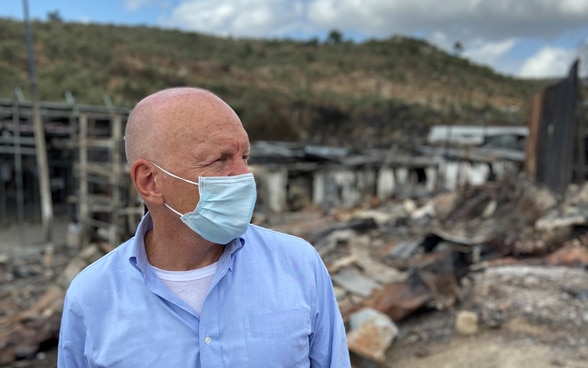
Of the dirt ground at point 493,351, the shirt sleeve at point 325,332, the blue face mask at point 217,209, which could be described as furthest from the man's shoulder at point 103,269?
the dirt ground at point 493,351

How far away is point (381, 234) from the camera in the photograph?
1305 cm

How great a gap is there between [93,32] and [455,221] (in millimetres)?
33657

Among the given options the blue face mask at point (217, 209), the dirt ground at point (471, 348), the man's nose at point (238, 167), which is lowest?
the dirt ground at point (471, 348)

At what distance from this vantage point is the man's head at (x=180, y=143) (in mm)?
1467

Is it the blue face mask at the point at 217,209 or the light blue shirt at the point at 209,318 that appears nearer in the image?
the light blue shirt at the point at 209,318

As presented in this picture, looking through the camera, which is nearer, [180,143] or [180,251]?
[180,143]

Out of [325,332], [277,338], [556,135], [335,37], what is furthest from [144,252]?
[335,37]

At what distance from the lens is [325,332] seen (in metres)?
1.59

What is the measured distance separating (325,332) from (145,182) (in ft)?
2.41

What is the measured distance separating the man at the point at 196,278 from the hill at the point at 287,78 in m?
17.8

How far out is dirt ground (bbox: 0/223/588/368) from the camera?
4.79 metres

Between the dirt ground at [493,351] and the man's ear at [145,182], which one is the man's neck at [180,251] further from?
the dirt ground at [493,351]

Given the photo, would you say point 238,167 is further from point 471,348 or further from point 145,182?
point 471,348

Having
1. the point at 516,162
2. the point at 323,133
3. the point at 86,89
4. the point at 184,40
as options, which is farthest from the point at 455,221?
the point at 184,40
